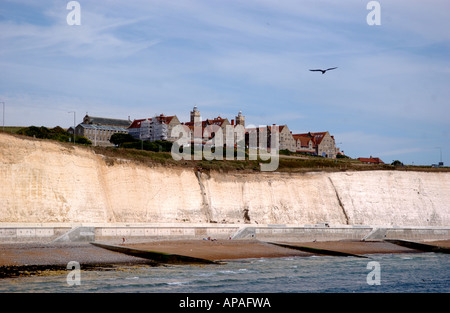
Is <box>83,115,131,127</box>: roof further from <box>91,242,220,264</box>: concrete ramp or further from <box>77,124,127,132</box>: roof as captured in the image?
<box>91,242,220,264</box>: concrete ramp

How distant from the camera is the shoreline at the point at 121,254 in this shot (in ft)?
86.3

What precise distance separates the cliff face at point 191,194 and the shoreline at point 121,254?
7045 mm

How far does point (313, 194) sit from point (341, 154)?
257ft

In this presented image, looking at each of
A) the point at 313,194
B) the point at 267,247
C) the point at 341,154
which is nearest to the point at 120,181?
the point at 267,247

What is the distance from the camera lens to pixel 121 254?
31.1m

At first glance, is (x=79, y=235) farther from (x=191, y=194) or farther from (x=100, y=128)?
(x=100, y=128)

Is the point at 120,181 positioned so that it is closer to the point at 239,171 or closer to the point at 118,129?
the point at 239,171

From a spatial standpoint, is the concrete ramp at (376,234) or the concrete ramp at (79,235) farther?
the concrete ramp at (376,234)

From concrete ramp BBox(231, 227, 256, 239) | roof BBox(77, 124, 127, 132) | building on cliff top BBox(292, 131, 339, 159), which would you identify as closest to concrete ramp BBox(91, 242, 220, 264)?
concrete ramp BBox(231, 227, 256, 239)

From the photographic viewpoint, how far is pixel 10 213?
122ft

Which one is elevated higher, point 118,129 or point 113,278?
point 118,129

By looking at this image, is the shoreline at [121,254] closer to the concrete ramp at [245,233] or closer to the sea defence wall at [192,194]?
the concrete ramp at [245,233]

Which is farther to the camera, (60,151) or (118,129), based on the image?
(118,129)

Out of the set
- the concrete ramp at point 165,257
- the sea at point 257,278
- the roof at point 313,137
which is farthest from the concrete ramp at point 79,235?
the roof at point 313,137
